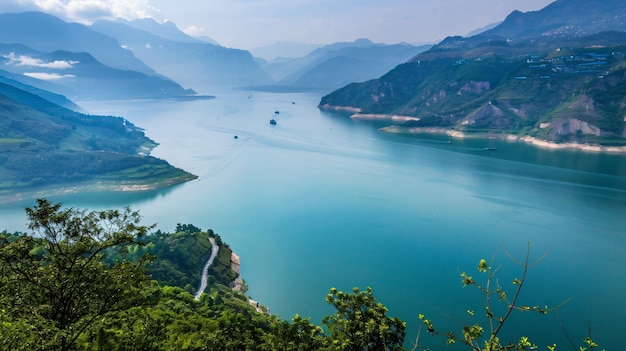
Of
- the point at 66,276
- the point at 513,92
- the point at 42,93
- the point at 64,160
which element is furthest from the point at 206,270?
the point at 42,93

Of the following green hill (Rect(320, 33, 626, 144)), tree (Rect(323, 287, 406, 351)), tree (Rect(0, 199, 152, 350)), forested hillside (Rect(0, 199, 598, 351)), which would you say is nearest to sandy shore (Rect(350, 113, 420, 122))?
green hill (Rect(320, 33, 626, 144))

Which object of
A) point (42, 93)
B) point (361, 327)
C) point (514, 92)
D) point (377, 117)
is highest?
point (42, 93)

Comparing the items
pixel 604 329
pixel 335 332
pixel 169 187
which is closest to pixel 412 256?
pixel 604 329

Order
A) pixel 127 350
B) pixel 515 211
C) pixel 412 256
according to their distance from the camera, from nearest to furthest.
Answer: pixel 127 350, pixel 412 256, pixel 515 211

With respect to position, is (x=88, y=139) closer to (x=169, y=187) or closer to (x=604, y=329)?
(x=169, y=187)

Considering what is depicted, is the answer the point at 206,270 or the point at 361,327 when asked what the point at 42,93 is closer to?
the point at 206,270

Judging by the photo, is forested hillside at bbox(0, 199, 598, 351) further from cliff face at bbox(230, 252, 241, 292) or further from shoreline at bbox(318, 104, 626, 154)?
shoreline at bbox(318, 104, 626, 154)

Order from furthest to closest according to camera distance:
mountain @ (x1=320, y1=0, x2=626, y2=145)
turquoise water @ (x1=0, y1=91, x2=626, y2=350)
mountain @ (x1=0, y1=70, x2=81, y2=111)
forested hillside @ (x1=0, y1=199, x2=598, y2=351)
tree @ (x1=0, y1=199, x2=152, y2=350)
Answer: mountain @ (x1=0, y1=70, x2=81, y2=111), mountain @ (x1=320, y1=0, x2=626, y2=145), turquoise water @ (x1=0, y1=91, x2=626, y2=350), tree @ (x1=0, y1=199, x2=152, y2=350), forested hillside @ (x1=0, y1=199, x2=598, y2=351)
